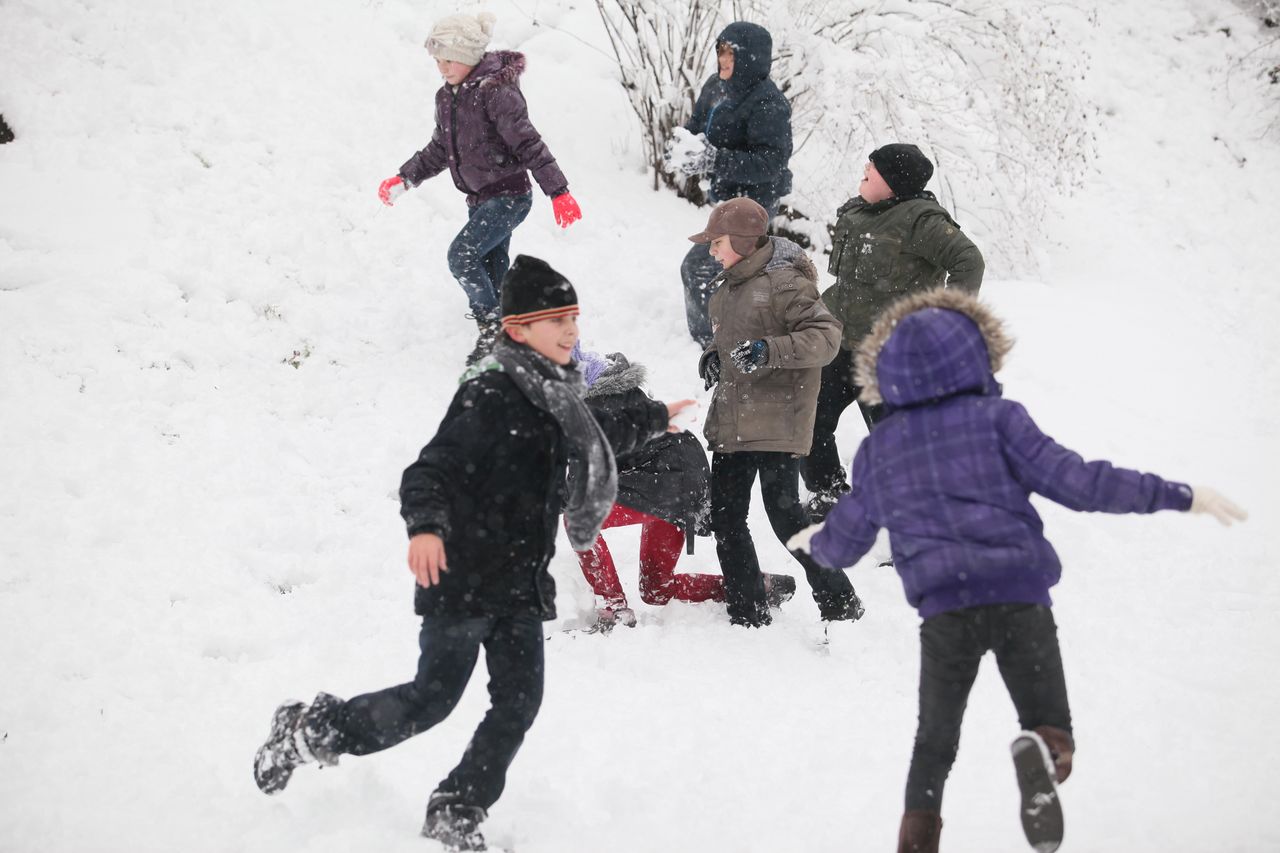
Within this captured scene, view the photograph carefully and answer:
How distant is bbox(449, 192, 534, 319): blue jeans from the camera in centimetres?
633

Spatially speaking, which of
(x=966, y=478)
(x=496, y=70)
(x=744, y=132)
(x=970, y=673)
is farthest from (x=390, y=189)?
(x=970, y=673)

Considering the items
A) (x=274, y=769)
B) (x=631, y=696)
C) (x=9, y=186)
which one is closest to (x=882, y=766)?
(x=631, y=696)

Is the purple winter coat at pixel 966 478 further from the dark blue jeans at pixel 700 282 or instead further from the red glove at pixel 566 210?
the dark blue jeans at pixel 700 282

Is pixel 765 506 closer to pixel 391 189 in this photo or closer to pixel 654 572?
pixel 654 572

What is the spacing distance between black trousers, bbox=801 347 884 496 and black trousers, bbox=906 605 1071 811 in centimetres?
235

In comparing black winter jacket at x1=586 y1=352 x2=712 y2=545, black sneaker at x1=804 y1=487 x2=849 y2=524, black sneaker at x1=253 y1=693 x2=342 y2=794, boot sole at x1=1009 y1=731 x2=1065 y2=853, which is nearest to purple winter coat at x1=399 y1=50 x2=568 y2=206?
black winter jacket at x1=586 y1=352 x2=712 y2=545

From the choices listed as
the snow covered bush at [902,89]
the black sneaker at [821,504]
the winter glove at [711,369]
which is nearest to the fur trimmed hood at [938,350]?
the winter glove at [711,369]

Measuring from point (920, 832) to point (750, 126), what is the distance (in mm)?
4752

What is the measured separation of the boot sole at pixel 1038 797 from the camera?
2.67 meters

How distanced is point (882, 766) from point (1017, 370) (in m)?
4.03

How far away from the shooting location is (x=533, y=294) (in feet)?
10.6

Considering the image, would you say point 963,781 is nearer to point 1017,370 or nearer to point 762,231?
point 762,231

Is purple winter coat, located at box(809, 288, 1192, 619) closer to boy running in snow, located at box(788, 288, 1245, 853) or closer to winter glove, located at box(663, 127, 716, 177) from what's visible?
boy running in snow, located at box(788, 288, 1245, 853)

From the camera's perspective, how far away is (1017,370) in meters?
7.04
